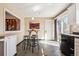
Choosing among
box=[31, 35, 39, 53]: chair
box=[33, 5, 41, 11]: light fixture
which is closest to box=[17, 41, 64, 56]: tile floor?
box=[31, 35, 39, 53]: chair

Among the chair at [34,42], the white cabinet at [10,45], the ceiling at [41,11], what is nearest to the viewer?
the white cabinet at [10,45]

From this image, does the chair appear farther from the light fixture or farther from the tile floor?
the light fixture

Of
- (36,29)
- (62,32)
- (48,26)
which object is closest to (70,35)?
(62,32)

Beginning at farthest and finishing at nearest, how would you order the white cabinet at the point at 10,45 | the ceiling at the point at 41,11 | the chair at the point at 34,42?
the chair at the point at 34,42 < the ceiling at the point at 41,11 < the white cabinet at the point at 10,45

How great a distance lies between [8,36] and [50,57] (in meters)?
1.03

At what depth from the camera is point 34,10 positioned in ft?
9.37

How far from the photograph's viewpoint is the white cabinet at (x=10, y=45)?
2.69 meters

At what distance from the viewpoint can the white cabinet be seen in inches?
106

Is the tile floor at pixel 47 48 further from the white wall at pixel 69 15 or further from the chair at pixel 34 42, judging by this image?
the white wall at pixel 69 15

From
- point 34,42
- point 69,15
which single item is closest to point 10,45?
point 34,42

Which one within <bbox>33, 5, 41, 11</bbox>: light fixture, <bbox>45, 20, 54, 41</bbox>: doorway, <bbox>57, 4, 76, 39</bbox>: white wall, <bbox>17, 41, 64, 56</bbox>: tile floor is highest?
<bbox>33, 5, 41, 11</bbox>: light fixture

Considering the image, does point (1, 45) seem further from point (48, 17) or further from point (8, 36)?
point (48, 17)

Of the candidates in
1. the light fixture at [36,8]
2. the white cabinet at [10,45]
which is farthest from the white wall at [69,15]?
the white cabinet at [10,45]

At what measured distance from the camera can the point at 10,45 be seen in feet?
9.50
